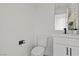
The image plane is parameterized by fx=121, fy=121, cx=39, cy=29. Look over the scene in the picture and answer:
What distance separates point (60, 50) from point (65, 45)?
→ 63 mm

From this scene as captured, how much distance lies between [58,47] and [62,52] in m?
0.06

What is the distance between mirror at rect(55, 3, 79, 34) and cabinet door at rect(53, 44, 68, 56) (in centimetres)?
16

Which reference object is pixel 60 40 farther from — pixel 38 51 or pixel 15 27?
pixel 15 27

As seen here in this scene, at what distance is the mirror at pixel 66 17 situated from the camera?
1.06 m

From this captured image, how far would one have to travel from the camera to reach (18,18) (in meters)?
1.07

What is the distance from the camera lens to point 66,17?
1.07m

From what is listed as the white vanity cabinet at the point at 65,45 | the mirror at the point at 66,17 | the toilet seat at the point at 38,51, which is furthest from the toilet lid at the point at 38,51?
the mirror at the point at 66,17

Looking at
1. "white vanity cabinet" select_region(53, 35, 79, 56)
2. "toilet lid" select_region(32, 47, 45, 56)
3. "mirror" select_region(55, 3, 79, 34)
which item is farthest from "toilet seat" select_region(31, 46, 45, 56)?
"mirror" select_region(55, 3, 79, 34)

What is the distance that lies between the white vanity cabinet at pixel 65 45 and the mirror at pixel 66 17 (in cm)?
9

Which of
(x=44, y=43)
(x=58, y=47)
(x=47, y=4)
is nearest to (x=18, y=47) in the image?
(x=44, y=43)

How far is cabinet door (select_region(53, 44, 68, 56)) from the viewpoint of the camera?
1.04m

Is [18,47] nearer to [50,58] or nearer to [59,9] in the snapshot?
[50,58]

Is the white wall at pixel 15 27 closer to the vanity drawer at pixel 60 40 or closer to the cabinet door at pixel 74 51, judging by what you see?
the vanity drawer at pixel 60 40

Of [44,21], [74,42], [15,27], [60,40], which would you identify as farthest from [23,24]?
[74,42]
